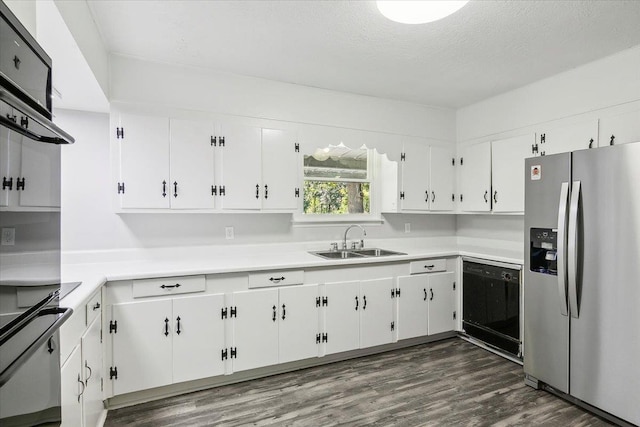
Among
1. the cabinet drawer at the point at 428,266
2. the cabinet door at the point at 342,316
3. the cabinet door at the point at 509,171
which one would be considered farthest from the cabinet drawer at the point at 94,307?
the cabinet door at the point at 509,171

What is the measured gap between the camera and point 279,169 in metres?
3.13

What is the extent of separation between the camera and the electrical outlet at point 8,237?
818 mm

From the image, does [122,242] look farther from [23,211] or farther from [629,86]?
[629,86]

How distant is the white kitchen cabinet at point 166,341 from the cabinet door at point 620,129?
3236 millimetres

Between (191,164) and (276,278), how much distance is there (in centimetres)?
116

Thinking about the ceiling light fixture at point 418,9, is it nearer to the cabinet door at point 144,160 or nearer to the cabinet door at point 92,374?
the cabinet door at point 144,160

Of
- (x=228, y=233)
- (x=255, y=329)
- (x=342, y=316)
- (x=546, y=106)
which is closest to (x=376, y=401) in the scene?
(x=342, y=316)

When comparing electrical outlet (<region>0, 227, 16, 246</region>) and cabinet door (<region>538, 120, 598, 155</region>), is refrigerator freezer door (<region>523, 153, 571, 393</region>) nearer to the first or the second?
cabinet door (<region>538, 120, 598, 155</region>)

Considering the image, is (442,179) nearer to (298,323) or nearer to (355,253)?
(355,253)

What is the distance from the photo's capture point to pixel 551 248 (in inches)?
97.4

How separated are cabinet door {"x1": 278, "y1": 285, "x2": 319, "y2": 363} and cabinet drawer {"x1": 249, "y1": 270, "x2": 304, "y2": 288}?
0.06 meters

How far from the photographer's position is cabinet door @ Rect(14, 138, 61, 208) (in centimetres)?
95

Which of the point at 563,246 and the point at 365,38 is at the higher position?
the point at 365,38

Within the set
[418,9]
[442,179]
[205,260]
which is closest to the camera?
[418,9]
